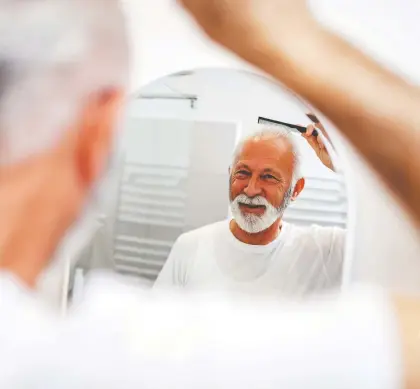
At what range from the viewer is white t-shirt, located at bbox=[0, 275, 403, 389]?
1.68 ft

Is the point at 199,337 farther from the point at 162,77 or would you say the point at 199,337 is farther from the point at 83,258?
the point at 162,77

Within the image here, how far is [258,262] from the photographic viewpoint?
57 cm

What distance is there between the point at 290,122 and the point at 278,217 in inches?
4.2

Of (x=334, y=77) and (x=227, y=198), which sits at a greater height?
(x=334, y=77)

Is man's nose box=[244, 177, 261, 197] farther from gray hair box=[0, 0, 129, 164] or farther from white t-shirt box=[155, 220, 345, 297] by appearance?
gray hair box=[0, 0, 129, 164]

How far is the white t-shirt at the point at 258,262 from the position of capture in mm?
563

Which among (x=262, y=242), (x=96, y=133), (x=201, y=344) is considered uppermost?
(x=96, y=133)

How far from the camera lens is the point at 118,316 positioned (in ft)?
1.84

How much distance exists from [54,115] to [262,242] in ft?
0.97

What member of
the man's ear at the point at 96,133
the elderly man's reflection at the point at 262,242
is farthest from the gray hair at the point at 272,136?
the man's ear at the point at 96,133

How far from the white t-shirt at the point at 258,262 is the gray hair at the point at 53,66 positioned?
0.22 metres

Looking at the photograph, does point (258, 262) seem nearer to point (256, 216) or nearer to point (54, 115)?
point (256, 216)

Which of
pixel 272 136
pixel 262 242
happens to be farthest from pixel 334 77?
pixel 262 242

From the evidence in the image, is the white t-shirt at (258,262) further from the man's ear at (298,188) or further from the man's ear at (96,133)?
the man's ear at (96,133)
